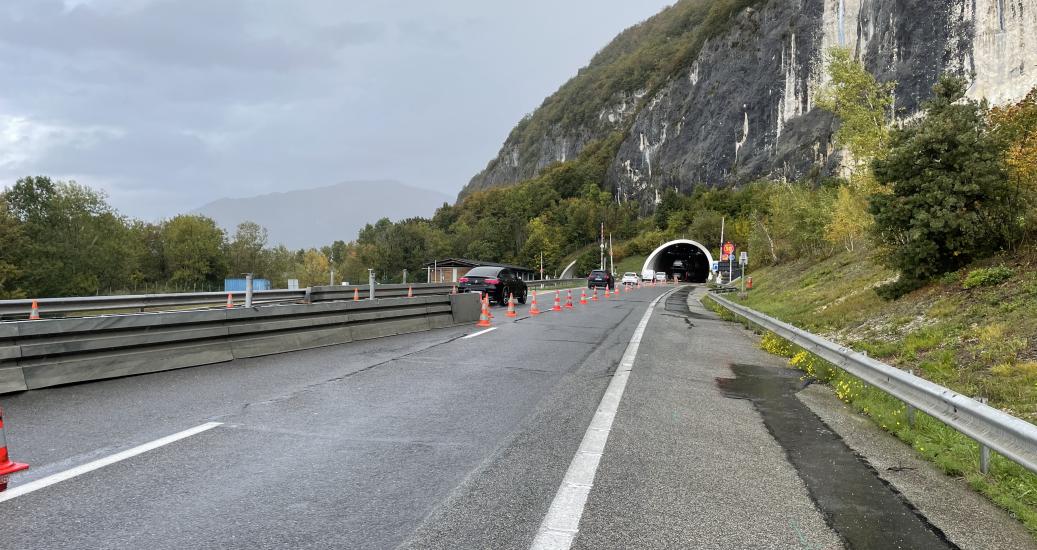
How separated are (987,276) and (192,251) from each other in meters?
95.3

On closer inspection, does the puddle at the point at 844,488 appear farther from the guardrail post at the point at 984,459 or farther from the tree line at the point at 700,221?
the tree line at the point at 700,221

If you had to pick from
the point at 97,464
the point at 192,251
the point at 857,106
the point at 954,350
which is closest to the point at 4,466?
the point at 97,464

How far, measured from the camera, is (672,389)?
315 inches

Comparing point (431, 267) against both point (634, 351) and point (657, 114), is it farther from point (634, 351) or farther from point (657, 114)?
point (634, 351)

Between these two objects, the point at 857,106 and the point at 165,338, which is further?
the point at 857,106

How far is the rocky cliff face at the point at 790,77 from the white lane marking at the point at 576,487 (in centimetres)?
4651

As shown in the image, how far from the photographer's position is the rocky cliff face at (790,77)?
64.4 m

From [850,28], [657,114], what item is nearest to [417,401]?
[850,28]

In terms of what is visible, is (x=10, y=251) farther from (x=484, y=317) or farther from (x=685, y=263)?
(x=685, y=263)

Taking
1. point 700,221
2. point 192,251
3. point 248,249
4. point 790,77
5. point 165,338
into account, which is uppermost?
point 790,77

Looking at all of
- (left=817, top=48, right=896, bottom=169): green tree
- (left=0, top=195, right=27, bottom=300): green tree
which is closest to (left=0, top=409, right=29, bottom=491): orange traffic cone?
(left=817, top=48, right=896, bottom=169): green tree

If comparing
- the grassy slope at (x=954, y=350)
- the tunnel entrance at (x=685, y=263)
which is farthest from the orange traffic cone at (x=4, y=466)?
the tunnel entrance at (x=685, y=263)

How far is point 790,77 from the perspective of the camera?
3895 inches

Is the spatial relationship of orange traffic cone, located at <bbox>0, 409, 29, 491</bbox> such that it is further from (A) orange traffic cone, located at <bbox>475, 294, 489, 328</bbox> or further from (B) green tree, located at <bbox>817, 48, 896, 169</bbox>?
(B) green tree, located at <bbox>817, 48, 896, 169</bbox>
